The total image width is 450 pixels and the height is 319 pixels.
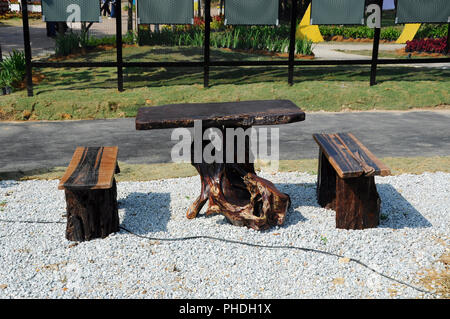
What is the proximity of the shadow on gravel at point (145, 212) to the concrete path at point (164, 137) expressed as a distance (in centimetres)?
147

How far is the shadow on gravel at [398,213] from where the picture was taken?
4977 mm

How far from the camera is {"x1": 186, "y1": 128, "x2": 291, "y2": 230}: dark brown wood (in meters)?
4.89

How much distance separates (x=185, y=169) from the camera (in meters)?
6.80

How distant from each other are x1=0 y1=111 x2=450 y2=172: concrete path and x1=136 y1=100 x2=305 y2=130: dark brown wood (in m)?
2.10

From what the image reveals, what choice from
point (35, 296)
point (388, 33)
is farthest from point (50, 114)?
point (388, 33)

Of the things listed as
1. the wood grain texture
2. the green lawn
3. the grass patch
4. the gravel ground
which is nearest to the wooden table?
the gravel ground

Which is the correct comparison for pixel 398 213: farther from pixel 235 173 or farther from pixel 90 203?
pixel 90 203

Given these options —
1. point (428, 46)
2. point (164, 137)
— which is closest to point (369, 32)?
point (428, 46)

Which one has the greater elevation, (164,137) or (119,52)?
(119,52)

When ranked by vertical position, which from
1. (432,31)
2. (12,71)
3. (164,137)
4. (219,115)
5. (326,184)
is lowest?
(164,137)

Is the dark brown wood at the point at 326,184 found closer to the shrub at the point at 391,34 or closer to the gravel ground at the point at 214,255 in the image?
the gravel ground at the point at 214,255

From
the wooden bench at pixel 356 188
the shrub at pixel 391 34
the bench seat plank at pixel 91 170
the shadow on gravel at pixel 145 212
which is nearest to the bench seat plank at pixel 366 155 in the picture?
the wooden bench at pixel 356 188

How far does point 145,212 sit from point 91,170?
32.0 inches

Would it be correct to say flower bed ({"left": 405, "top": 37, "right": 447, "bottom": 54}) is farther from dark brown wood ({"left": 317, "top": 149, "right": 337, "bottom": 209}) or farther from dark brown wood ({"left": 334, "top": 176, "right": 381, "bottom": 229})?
dark brown wood ({"left": 334, "top": 176, "right": 381, "bottom": 229})
